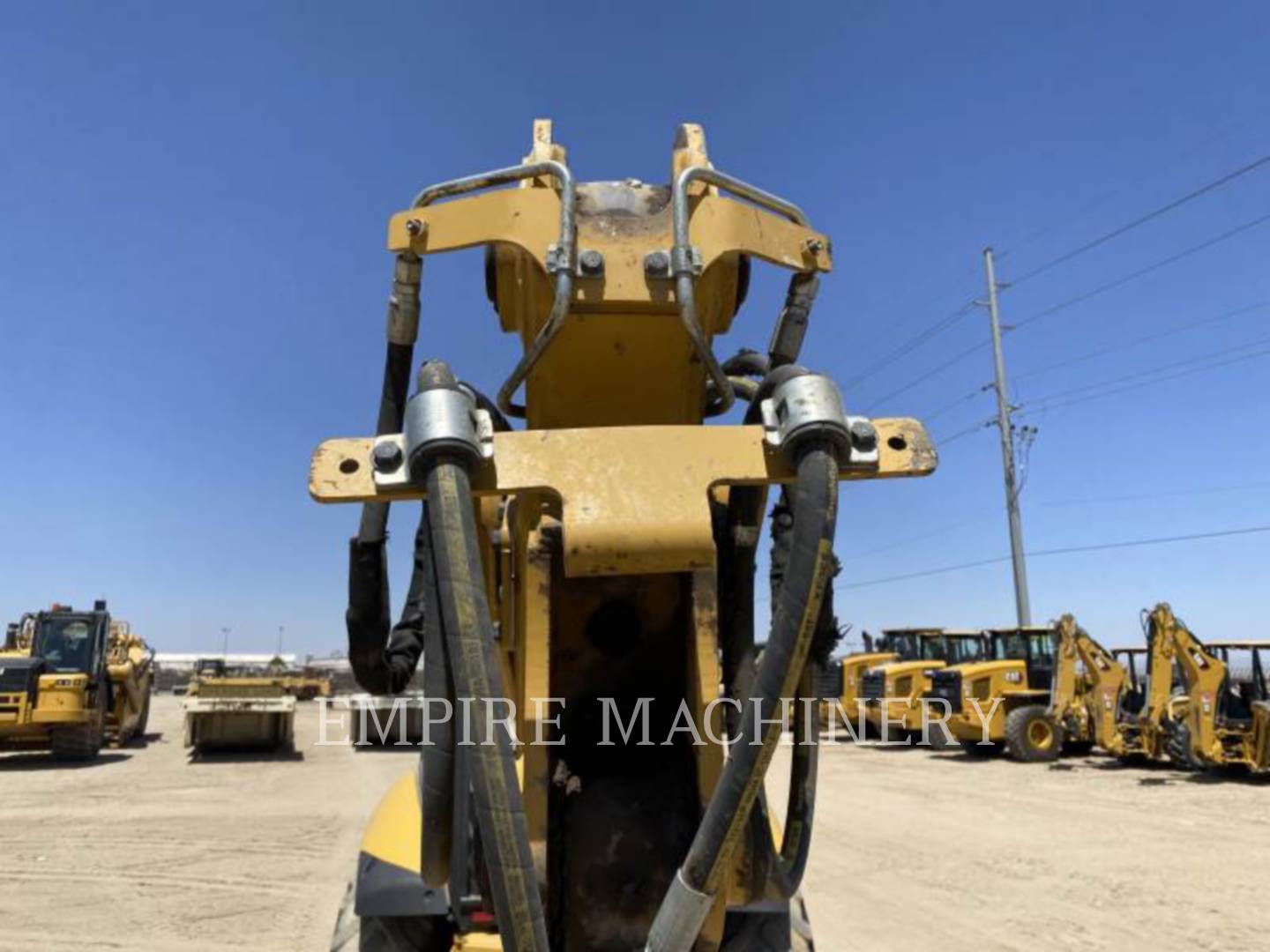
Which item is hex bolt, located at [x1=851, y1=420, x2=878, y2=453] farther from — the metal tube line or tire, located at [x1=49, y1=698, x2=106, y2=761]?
tire, located at [x1=49, y1=698, x2=106, y2=761]

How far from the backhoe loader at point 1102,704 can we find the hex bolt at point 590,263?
15.4 m

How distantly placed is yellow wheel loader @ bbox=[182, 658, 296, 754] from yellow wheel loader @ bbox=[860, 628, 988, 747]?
40.0ft

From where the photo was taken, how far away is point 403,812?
338cm

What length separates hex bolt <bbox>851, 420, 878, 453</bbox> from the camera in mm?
2078

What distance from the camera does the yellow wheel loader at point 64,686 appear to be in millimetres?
16141

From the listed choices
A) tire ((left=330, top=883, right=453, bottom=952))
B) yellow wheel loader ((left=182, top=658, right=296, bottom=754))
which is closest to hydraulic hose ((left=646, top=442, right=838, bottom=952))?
tire ((left=330, top=883, right=453, bottom=952))

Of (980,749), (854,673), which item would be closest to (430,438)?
(980,749)

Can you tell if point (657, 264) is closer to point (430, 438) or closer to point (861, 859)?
point (430, 438)

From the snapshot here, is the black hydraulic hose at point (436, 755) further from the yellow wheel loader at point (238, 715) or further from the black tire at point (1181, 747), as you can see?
the yellow wheel loader at point (238, 715)

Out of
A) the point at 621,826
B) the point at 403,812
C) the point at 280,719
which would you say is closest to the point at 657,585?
the point at 621,826

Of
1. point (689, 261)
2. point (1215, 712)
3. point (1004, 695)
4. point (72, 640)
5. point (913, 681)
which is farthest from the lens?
point (913, 681)

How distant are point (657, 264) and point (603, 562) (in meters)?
0.75

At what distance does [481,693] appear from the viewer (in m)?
1.85

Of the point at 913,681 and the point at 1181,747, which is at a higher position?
the point at 913,681
